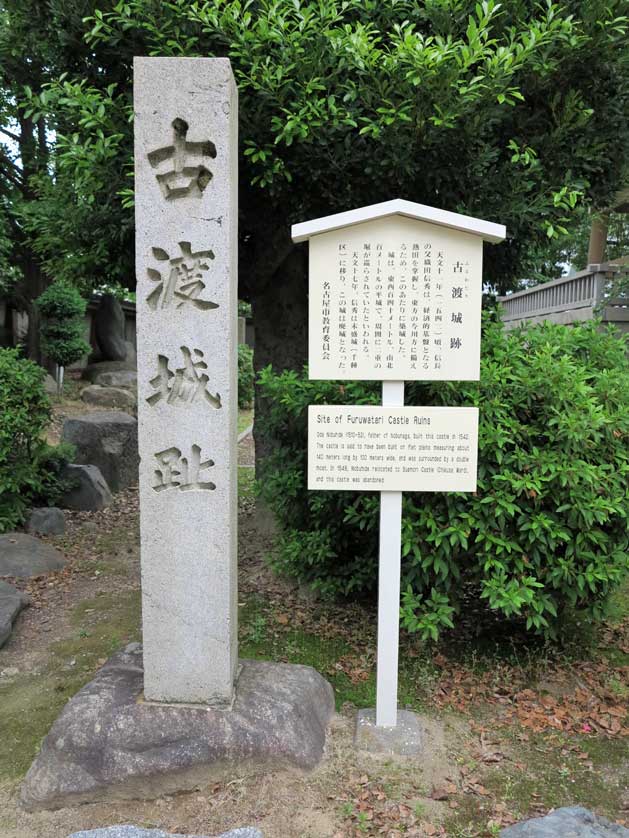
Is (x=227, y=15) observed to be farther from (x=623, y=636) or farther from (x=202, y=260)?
(x=623, y=636)

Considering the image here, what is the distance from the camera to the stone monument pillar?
3113 millimetres

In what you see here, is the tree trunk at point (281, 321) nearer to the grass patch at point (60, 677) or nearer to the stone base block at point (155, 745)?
the grass patch at point (60, 677)

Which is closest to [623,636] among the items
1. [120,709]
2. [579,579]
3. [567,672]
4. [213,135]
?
[567,672]

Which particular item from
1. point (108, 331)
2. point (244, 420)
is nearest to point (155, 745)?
point (244, 420)

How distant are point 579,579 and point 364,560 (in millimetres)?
1476

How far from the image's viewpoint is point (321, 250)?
3406 millimetres

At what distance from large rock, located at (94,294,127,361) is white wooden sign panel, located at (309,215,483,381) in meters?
15.0

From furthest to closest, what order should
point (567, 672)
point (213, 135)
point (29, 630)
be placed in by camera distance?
point (29, 630) < point (567, 672) < point (213, 135)

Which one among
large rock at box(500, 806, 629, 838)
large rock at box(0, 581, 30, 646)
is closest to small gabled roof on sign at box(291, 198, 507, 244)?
large rock at box(500, 806, 629, 838)

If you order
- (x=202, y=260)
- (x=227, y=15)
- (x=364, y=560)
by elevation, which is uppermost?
(x=227, y=15)

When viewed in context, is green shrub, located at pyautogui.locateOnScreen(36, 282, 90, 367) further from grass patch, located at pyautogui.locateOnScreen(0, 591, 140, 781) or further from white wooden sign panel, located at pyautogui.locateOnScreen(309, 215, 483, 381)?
white wooden sign panel, located at pyautogui.locateOnScreen(309, 215, 483, 381)

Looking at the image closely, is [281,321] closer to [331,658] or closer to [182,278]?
[182,278]

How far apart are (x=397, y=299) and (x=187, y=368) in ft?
3.84

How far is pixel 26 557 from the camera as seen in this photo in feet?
19.9
